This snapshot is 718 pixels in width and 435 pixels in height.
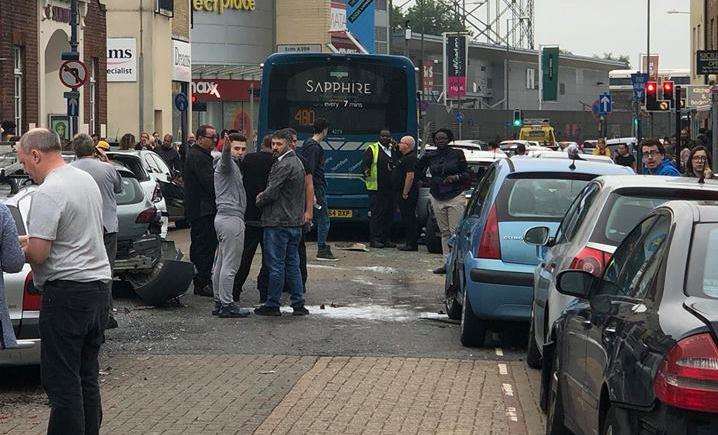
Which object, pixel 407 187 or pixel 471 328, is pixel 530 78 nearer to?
pixel 407 187

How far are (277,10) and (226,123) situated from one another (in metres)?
17.7

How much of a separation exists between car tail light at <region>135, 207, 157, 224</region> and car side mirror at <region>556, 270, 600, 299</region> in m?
9.35

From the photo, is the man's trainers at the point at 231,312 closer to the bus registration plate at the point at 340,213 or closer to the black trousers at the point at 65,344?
the black trousers at the point at 65,344

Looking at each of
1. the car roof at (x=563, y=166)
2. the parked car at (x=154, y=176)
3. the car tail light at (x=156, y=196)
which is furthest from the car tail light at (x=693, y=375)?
the parked car at (x=154, y=176)

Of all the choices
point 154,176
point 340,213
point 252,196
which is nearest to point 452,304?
point 252,196

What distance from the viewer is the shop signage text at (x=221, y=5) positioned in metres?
78.1

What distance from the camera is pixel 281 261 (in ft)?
47.6

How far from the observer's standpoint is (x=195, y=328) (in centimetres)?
1374

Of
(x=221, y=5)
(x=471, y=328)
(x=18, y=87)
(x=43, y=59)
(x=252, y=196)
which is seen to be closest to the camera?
(x=471, y=328)

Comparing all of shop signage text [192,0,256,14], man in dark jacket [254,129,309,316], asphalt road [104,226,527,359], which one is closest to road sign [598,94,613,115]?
shop signage text [192,0,256,14]

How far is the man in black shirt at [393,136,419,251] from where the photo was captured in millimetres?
22578

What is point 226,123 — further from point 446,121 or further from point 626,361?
point 626,361

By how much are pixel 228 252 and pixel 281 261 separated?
54 centimetres

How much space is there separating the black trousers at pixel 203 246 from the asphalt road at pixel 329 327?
0.36m
